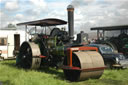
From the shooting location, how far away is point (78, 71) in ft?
20.7

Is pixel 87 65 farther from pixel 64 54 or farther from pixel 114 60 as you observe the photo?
pixel 114 60

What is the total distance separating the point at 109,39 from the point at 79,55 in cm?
809

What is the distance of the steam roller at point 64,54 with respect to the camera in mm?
6259

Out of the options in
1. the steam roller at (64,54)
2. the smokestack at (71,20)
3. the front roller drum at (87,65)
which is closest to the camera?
the front roller drum at (87,65)

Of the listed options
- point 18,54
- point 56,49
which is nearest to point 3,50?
point 18,54

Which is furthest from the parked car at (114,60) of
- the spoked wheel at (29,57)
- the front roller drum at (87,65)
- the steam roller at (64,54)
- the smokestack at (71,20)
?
the spoked wheel at (29,57)

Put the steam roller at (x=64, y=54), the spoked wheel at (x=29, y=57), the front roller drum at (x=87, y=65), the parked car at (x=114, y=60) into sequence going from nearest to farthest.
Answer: the front roller drum at (x=87, y=65), the steam roller at (x=64, y=54), the spoked wheel at (x=29, y=57), the parked car at (x=114, y=60)

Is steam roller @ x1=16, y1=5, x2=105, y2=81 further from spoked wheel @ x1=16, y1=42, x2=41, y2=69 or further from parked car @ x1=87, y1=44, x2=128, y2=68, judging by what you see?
parked car @ x1=87, y1=44, x2=128, y2=68

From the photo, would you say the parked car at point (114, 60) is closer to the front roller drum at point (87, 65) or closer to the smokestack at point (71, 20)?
the smokestack at point (71, 20)

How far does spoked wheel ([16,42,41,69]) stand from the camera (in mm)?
8258

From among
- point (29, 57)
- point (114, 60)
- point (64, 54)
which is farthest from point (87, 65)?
point (29, 57)

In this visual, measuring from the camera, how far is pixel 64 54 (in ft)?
25.2

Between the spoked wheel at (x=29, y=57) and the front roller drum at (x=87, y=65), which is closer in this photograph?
the front roller drum at (x=87, y=65)

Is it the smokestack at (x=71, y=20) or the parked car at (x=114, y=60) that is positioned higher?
the smokestack at (x=71, y=20)
